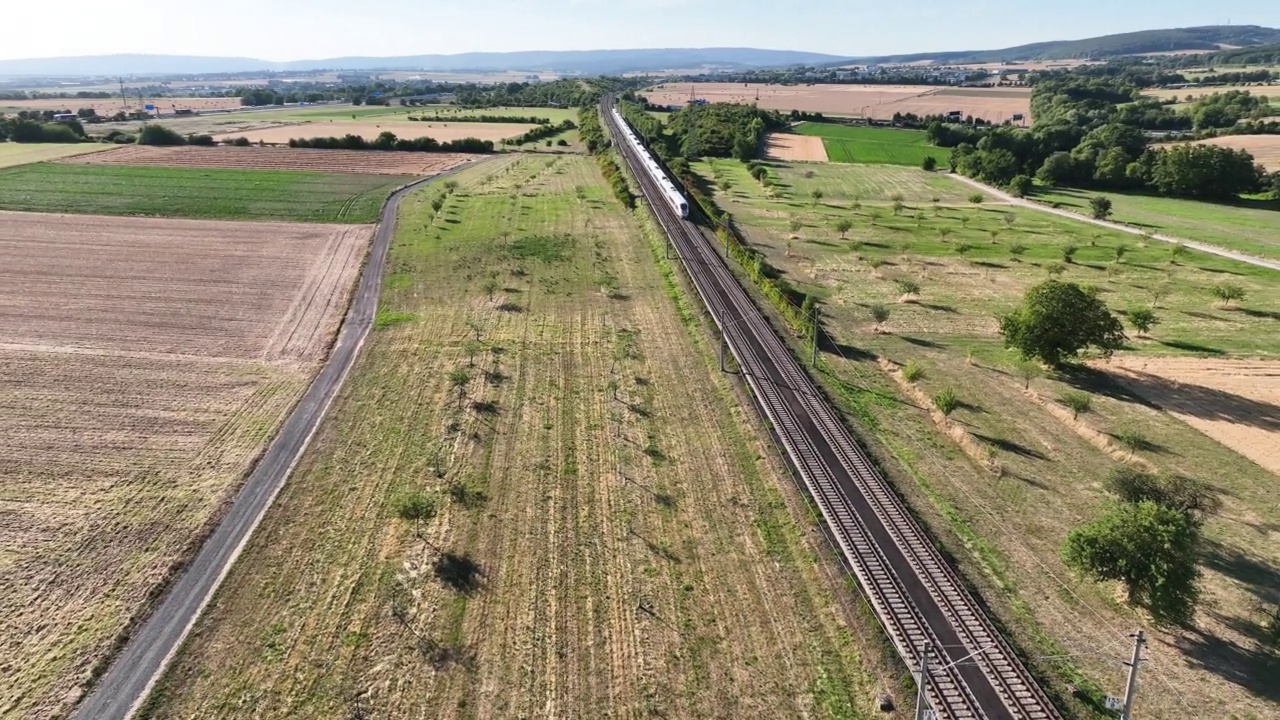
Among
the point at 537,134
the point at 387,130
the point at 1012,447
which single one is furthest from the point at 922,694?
the point at 387,130

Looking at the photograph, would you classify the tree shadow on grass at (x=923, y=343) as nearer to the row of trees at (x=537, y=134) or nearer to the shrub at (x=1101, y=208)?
the shrub at (x=1101, y=208)

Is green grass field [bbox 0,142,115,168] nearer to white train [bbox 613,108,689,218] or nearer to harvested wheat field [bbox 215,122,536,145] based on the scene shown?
harvested wheat field [bbox 215,122,536,145]

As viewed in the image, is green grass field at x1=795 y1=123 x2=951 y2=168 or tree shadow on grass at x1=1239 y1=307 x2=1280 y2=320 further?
green grass field at x1=795 y1=123 x2=951 y2=168

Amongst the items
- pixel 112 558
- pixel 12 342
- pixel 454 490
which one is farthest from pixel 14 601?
Answer: pixel 12 342

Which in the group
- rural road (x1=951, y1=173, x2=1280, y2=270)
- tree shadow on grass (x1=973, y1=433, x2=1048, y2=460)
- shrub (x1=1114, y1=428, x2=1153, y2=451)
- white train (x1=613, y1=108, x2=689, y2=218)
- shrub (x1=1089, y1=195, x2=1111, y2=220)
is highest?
white train (x1=613, y1=108, x2=689, y2=218)

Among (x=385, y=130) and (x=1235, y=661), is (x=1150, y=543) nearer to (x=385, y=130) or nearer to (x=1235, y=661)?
(x=1235, y=661)

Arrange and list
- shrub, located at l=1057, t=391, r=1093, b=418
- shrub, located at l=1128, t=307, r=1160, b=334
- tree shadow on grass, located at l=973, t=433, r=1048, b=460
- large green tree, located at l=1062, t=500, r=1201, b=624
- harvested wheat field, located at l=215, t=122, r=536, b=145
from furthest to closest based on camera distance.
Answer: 1. harvested wheat field, located at l=215, t=122, r=536, b=145
2. shrub, located at l=1128, t=307, r=1160, b=334
3. shrub, located at l=1057, t=391, r=1093, b=418
4. tree shadow on grass, located at l=973, t=433, r=1048, b=460
5. large green tree, located at l=1062, t=500, r=1201, b=624

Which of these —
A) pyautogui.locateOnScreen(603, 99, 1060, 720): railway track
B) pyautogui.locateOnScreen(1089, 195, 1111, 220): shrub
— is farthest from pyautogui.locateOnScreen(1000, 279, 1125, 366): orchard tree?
pyautogui.locateOnScreen(1089, 195, 1111, 220): shrub
